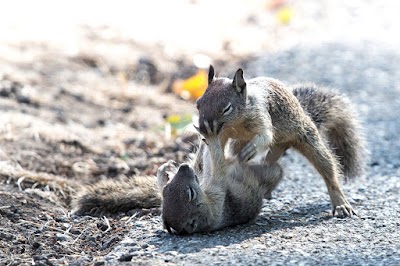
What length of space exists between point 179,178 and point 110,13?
9.75 meters

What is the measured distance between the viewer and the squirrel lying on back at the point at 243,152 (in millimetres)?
6113

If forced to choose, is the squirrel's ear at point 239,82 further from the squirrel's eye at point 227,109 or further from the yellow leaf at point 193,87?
the yellow leaf at point 193,87

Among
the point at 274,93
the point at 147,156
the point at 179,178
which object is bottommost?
the point at 147,156

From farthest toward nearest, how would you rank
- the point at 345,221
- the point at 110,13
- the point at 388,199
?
the point at 110,13, the point at 388,199, the point at 345,221

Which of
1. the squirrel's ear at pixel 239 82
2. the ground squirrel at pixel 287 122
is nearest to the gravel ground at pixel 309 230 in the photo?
the ground squirrel at pixel 287 122

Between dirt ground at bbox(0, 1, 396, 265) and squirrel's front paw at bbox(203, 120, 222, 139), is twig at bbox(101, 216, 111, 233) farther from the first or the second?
squirrel's front paw at bbox(203, 120, 222, 139)

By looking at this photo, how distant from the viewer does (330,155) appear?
702 centimetres

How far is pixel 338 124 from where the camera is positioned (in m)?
7.64

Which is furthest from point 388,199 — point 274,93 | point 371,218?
point 274,93

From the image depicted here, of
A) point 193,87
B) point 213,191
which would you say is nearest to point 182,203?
point 213,191

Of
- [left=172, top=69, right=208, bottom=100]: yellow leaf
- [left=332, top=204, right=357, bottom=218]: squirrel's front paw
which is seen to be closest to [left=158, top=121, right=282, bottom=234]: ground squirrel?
[left=332, top=204, right=357, bottom=218]: squirrel's front paw

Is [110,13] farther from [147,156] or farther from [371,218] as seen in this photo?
[371,218]

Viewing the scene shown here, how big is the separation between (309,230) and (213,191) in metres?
0.72

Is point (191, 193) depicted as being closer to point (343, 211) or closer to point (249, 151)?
point (249, 151)
